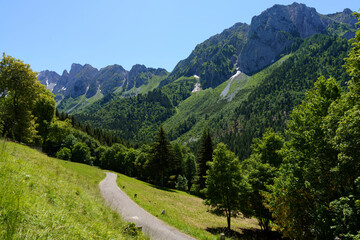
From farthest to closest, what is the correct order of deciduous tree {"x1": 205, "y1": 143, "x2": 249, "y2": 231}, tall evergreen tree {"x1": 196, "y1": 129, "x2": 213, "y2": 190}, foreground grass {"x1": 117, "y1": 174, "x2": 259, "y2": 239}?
tall evergreen tree {"x1": 196, "y1": 129, "x2": 213, "y2": 190} → deciduous tree {"x1": 205, "y1": 143, "x2": 249, "y2": 231} → foreground grass {"x1": 117, "y1": 174, "x2": 259, "y2": 239}

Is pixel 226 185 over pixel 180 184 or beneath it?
over

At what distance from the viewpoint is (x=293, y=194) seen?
15039mm

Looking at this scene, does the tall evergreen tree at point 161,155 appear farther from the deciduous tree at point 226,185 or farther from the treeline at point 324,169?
the treeline at point 324,169

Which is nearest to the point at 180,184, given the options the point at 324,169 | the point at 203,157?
the point at 203,157

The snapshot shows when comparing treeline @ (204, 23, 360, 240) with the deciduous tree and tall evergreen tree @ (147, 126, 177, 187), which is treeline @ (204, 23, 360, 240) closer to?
the deciduous tree

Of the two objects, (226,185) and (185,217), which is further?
(185,217)

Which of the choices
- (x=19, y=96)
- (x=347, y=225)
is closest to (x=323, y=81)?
(x=347, y=225)

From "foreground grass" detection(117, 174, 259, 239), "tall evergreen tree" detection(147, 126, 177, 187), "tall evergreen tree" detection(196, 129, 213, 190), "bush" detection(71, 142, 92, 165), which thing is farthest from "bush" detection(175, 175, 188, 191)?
"bush" detection(71, 142, 92, 165)

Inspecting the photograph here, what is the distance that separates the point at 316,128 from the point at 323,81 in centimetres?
549

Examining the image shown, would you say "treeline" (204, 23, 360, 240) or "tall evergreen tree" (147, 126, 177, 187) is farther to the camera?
"tall evergreen tree" (147, 126, 177, 187)

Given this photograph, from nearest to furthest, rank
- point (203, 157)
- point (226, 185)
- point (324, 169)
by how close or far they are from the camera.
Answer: point (324, 169) < point (226, 185) < point (203, 157)

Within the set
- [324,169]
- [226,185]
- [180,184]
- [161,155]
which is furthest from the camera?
[180,184]

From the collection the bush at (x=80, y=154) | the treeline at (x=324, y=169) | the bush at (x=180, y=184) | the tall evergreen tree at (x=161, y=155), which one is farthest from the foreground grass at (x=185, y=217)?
the bush at (x=80, y=154)

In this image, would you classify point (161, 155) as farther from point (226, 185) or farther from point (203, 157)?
point (226, 185)
